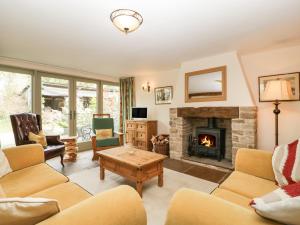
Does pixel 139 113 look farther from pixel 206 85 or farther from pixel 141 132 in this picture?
pixel 206 85

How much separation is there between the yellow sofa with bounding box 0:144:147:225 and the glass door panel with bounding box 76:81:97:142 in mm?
2679

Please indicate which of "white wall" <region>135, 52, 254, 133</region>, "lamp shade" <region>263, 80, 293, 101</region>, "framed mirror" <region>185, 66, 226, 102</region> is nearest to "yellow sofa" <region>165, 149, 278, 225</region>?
"lamp shade" <region>263, 80, 293, 101</region>

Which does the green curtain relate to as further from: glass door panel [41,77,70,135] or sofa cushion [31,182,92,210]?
sofa cushion [31,182,92,210]

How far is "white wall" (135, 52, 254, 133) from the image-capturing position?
309 cm

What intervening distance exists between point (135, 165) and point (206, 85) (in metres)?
2.35

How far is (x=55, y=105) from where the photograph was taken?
430 cm

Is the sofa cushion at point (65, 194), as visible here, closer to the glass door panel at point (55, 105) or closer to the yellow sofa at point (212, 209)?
the yellow sofa at point (212, 209)

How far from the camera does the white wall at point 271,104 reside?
113 inches

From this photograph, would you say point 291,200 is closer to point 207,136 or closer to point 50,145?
point 207,136

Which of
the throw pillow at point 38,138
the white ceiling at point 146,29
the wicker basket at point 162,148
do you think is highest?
the white ceiling at point 146,29

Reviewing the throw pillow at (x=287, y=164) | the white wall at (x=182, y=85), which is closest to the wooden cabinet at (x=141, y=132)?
the white wall at (x=182, y=85)

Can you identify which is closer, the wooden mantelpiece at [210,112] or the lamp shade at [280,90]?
the lamp shade at [280,90]

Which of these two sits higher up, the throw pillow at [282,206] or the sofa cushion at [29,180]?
the throw pillow at [282,206]

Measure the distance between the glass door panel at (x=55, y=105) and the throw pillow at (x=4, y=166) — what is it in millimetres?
2509
